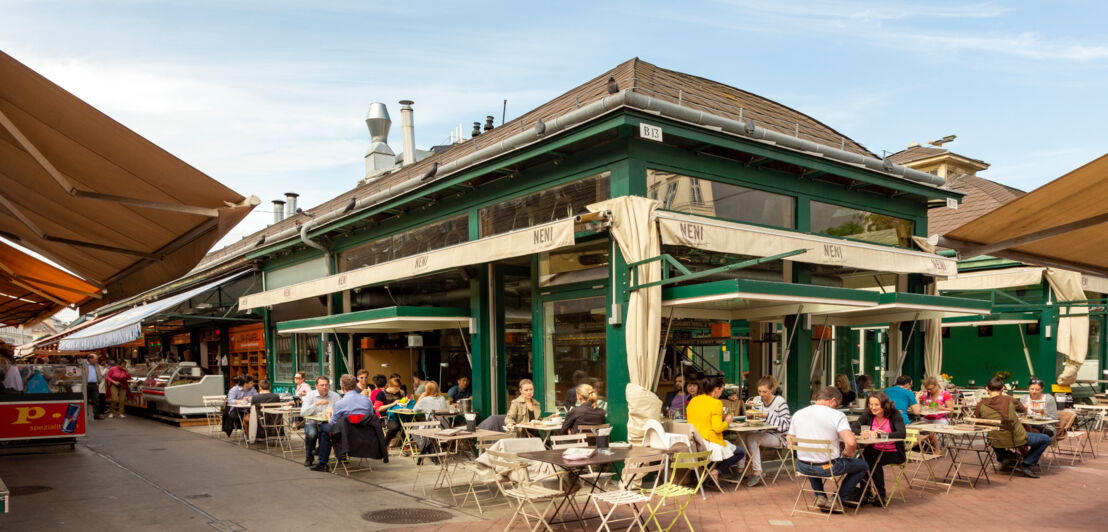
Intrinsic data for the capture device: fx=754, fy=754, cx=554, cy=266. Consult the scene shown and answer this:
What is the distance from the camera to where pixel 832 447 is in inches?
285

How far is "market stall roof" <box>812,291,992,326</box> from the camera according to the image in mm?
9969

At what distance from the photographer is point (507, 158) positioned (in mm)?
10336

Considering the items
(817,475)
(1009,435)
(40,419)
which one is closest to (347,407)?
(817,475)

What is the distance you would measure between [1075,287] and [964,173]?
7349 millimetres

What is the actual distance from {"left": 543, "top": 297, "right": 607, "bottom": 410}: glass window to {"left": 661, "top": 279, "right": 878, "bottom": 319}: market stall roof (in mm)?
992

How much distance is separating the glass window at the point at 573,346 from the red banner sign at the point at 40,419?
26.5ft

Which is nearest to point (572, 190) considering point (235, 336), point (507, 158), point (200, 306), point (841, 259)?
point (507, 158)

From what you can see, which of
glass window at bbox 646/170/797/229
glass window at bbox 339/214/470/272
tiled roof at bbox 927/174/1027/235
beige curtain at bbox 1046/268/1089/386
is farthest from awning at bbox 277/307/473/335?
beige curtain at bbox 1046/268/1089/386

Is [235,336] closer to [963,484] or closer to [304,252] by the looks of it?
[304,252]

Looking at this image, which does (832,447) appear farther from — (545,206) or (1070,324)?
(1070,324)

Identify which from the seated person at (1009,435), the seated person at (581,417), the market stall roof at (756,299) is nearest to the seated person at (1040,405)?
the seated person at (1009,435)

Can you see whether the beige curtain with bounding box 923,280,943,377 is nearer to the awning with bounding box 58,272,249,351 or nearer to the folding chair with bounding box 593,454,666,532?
the folding chair with bounding box 593,454,666,532

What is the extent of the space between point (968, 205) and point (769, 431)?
1230 centimetres

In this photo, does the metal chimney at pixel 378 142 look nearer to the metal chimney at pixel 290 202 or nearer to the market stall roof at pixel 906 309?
the metal chimney at pixel 290 202
